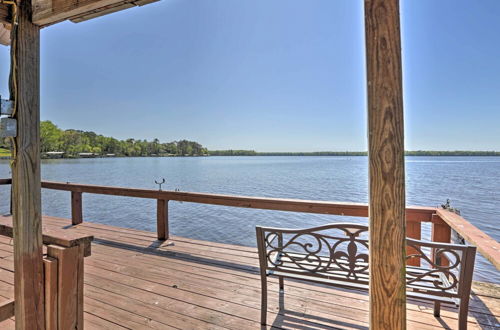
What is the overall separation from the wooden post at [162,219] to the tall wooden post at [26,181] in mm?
2085

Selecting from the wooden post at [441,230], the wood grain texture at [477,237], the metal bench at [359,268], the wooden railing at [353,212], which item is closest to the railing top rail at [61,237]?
the metal bench at [359,268]

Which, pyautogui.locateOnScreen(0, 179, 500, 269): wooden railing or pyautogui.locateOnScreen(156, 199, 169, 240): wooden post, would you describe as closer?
pyautogui.locateOnScreen(0, 179, 500, 269): wooden railing

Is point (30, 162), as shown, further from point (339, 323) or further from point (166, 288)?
point (339, 323)

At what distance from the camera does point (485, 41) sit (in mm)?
11305

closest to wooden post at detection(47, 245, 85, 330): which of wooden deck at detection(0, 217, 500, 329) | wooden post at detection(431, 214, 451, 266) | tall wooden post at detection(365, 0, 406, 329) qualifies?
wooden deck at detection(0, 217, 500, 329)

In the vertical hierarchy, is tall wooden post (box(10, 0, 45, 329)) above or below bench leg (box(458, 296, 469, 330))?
above

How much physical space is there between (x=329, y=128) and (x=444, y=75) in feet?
31.6

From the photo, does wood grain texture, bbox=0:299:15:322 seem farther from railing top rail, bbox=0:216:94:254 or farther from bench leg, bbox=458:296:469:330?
bench leg, bbox=458:296:469:330

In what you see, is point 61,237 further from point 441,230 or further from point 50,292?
point 441,230

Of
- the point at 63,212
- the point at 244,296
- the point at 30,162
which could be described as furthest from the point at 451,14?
the point at 63,212

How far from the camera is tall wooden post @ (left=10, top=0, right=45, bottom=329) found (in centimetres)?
121

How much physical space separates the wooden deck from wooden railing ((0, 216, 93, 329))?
49 centimetres

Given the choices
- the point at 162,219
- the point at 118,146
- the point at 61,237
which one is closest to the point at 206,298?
the point at 61,237

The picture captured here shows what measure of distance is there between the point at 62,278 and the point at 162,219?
2.16 m
